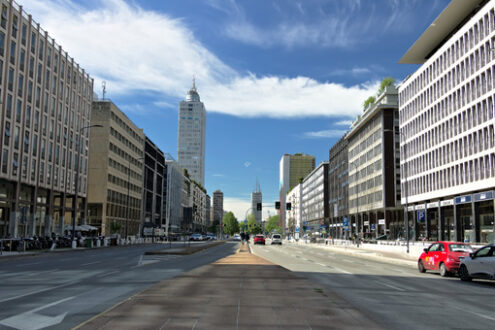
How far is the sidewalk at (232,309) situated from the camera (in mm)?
7680

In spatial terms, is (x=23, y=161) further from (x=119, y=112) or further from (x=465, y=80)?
(x=465, y=80)

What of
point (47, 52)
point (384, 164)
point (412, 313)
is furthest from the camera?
point (384, 164)

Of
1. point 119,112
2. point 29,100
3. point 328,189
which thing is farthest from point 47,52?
point 328,189

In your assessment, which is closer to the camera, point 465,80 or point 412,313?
point 412,313

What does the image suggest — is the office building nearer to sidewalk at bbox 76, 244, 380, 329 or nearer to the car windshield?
the car windshield

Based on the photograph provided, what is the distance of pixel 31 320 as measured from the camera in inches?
336

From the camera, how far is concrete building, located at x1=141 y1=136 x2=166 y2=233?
11812 cm

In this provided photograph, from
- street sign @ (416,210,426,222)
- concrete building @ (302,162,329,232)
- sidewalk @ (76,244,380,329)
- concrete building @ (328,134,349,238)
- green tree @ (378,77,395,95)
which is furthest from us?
concrete building @ (302,162,329,232)

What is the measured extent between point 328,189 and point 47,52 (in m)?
98.7

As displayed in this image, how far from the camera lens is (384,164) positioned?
8362 centimetres

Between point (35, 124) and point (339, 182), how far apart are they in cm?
8320

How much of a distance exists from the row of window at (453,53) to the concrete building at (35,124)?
47139 millimetres

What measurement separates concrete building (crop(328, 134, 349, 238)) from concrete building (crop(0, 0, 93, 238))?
206 ft

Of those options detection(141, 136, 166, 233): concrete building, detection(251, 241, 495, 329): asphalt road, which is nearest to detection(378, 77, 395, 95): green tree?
detection(141, 136, 166, 233): concrete building
